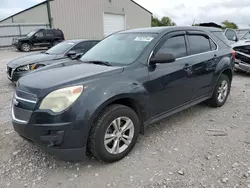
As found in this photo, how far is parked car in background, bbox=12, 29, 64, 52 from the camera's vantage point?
55.4 feet

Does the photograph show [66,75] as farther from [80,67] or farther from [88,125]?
[88,125]

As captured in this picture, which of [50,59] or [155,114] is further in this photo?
[50,59]

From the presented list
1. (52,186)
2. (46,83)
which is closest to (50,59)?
(46,83)

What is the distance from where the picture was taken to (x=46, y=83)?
255 centimetres

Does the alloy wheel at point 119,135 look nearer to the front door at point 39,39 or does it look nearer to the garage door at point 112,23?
the front door at point 39,39

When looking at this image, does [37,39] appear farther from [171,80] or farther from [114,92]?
[114,92]

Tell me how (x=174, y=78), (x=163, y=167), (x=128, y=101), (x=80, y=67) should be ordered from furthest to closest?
(x=174, y=78)
(x=80, y=67)
(x=128, y=101)
(x=163, y=167)

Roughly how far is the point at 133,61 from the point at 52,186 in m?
1.82

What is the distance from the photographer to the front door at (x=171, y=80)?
10.3 feet

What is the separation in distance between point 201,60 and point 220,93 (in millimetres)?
1125

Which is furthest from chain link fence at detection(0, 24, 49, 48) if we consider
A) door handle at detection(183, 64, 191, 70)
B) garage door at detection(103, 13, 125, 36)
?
door handle at detection(183, 64, 191, 70)

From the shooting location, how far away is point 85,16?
939 inches

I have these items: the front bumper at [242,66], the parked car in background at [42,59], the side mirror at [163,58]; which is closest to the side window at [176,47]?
the side mirror at [163,58]

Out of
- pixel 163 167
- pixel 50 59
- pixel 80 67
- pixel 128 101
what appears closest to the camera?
pixel 163 167
